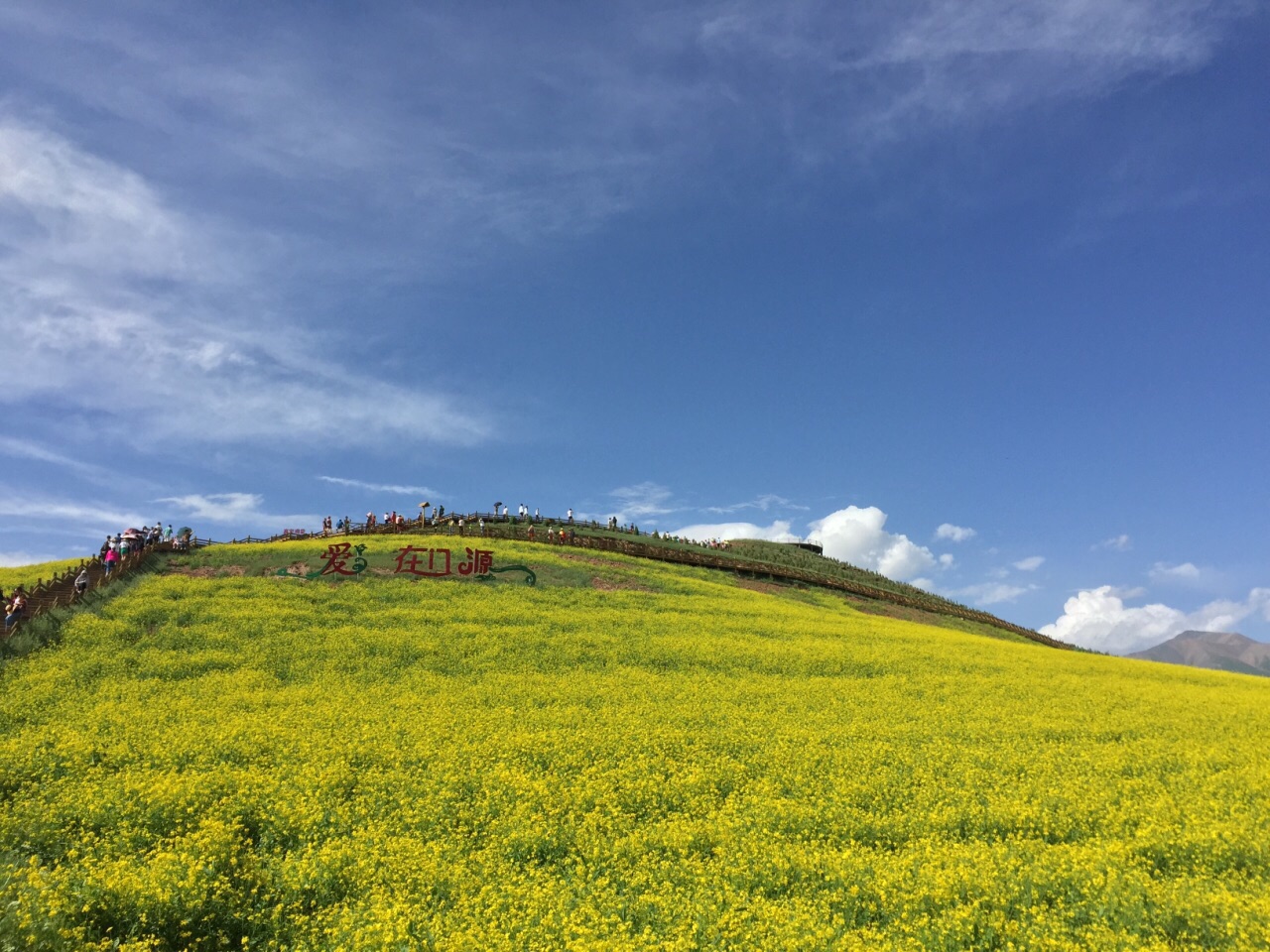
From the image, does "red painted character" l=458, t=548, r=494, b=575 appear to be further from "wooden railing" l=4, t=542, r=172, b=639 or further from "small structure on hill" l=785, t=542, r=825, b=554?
"small structure on hill" l=785, t=542, r=825, b=554

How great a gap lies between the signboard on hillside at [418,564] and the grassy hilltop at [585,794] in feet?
19.3

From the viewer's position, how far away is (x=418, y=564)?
127 feet

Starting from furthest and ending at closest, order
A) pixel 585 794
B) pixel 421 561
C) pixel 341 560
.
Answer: pixel 421 561 → pixel 341 560 → pixel 585 794

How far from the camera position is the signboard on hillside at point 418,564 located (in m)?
36.6

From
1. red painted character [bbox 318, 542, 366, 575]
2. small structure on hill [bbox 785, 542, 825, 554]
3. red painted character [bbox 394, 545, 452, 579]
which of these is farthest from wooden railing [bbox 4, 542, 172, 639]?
small structure on hill [bbox 785, 542, 825, 554]

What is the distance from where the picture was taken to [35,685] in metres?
21.2

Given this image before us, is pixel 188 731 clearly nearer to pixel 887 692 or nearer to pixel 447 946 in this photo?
pixel 447 946

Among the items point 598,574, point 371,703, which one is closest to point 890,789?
point 371,703

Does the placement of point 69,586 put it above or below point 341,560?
below

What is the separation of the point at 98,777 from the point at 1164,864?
20.8 meters

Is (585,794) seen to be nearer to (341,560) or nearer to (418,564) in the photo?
(418,564)

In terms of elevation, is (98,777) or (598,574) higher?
(598,574)

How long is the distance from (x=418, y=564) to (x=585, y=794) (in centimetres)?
2593

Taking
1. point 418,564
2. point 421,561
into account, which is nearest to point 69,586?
point 418,564
